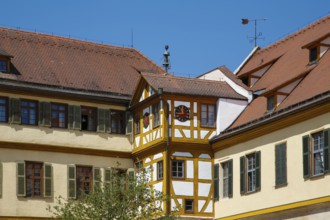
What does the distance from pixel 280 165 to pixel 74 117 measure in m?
12.6

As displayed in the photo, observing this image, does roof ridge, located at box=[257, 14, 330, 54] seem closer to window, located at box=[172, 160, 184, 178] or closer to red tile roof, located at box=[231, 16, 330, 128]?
red tile roof, located at box=[231, 16, 330, 128]

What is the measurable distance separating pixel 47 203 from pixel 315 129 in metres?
15.0

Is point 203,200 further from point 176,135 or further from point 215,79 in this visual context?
point 215,79

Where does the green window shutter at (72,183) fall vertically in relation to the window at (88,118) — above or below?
below

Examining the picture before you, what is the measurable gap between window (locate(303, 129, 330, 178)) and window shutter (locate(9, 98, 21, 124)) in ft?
48.9

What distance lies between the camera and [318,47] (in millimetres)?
37938

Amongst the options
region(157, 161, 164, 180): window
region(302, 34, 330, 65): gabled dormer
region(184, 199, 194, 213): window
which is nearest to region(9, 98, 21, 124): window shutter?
region(157, 161, 164, 180): window

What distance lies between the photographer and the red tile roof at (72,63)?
1767 inches

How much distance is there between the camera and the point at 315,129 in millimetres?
33500

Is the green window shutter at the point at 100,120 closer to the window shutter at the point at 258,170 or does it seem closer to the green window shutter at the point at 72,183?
the green window shutter at the point at 72,183

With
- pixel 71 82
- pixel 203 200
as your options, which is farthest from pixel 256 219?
pixel 71 82

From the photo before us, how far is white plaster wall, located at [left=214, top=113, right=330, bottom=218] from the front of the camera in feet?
109

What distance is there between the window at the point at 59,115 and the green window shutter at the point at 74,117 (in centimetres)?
24

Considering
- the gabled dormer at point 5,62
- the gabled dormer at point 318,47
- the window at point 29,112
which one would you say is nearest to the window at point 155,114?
the window at point 29,112
